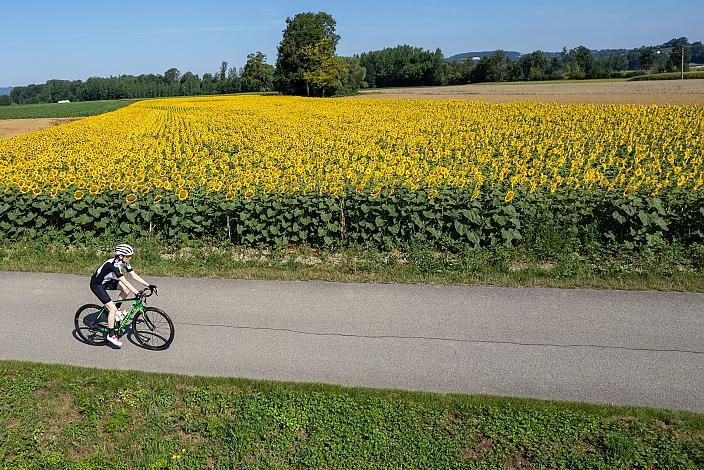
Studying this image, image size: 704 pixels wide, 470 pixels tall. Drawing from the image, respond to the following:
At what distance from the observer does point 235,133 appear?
27.6 meters

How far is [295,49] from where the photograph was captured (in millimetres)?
86688

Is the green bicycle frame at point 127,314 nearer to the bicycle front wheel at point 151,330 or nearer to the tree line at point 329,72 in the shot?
the bicycle front wheel at point 151,330

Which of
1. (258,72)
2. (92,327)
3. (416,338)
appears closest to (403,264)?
(416,338)


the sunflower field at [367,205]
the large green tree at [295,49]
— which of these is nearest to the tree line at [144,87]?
the large green tree at [295,49]

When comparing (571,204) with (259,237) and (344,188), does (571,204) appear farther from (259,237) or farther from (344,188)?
(259,237)

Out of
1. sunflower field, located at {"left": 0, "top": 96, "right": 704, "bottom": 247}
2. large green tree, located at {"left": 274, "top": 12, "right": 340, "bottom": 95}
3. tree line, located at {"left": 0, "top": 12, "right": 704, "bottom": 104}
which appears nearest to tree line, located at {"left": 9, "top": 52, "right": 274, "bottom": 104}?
tree line, located at {"left": 0, "top": 12, "right": 704, "bottom": 104}

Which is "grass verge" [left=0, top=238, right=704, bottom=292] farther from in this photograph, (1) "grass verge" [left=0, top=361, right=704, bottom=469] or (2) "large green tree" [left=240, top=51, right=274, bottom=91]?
(2) "large green tree" [left=240, top=51, right=274, bottom=91]

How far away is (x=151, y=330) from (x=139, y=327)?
206 millimetres

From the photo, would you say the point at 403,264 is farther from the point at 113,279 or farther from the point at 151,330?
the point at 113,279

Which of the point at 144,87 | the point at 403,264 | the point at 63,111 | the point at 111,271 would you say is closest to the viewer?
the point at 111,271

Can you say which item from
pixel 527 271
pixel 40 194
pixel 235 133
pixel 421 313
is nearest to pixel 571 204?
pixel 527 271

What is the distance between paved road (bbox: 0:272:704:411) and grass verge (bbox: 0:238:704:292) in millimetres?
367

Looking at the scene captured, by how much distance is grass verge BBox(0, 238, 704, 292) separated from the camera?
A: 8656 mm

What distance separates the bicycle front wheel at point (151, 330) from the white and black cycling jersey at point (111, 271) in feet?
1.83
